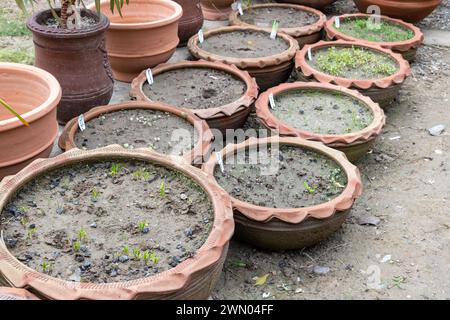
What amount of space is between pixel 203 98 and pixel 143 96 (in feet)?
1.21

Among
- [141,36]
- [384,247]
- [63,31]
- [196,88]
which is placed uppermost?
[63,31]

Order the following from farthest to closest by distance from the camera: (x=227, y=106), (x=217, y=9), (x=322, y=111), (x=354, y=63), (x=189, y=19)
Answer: (x=217, y=9) → (x=189, y=19) → (x=354, y=63) → (x=322, y=111) → (x=227, y=106)

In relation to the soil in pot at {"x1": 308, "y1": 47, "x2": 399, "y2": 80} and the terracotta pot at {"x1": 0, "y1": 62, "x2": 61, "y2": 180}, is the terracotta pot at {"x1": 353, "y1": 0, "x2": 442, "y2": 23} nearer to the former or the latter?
the soil in pot at {"x1": 308, "y1": 47, "x2": 399, "y2": 80}

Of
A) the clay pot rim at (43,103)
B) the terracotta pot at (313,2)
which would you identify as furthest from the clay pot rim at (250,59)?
the clay pot rim at (43,103)

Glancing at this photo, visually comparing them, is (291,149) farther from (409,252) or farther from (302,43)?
(302,43)

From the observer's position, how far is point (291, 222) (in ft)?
7.38

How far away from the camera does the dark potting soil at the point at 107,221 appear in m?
1.78

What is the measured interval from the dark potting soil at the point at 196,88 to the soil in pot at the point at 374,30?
4.49 feet

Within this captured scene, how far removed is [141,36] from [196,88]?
47 centimetres

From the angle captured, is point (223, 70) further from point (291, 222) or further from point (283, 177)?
point (291, 222)

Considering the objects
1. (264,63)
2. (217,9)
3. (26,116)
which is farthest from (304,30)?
(26,116)

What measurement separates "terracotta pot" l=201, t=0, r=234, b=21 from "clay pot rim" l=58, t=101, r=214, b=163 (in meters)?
2.10
